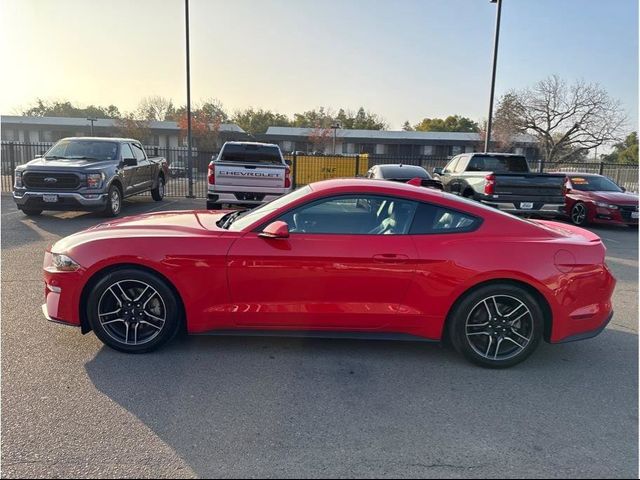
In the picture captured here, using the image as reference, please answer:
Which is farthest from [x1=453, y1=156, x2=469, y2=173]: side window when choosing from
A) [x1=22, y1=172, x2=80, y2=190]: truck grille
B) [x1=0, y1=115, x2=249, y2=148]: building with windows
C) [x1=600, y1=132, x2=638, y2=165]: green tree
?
[x1=0, y1=115, x2=249, y2=148]: building with windows

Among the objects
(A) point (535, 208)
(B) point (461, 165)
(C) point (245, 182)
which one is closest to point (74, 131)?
(C) point (245, 182)

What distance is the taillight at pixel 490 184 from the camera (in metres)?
10.1

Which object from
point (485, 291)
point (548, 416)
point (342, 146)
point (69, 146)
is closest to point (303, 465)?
point (548, 416)

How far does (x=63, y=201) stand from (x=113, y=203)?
109 cm

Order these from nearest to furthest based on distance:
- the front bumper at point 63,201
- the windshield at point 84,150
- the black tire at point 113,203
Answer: the front bumper at point 63,201
the black tire at point 113,203
the windshield at point 84,150

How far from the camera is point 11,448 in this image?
2428mm

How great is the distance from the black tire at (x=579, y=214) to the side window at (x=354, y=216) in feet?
32.3

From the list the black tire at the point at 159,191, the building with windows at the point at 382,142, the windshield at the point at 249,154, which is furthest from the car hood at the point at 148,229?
the building with windows at the point at 382,142

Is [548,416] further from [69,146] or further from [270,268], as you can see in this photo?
[69,146]

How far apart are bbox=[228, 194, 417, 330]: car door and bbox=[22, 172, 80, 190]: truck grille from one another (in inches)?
316

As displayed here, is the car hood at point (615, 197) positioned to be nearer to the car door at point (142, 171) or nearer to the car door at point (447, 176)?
the car door at point (447, 176)

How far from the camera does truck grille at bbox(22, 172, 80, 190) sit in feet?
31.7

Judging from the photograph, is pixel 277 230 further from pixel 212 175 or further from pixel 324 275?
pixel 212 175

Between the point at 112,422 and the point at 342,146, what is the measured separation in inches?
2153
